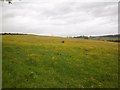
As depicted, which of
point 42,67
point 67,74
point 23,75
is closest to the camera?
point 23,75

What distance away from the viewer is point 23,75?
955 inches

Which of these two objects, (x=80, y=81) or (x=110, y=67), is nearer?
(x=80, y=81)

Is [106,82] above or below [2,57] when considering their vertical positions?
below

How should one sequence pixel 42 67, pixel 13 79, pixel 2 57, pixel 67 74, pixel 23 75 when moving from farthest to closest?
pixel 2 57 → pixel 42 67 → pixel 67 74 → pixel 23 75 → pixel 13 79

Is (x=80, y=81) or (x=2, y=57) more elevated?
(x=2, y=57)

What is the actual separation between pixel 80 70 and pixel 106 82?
445cm

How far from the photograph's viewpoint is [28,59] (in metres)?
31.9

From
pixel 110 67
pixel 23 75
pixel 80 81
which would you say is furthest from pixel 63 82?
pixel 110 67

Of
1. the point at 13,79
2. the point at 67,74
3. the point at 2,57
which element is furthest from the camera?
the point at 2,57

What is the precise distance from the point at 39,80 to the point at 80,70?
289 inches

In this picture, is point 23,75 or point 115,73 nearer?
point 23,75

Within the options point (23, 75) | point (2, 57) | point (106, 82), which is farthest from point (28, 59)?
point (106, 82)

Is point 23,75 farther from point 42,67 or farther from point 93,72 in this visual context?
point 93,72

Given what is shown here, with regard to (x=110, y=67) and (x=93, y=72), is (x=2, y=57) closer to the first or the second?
(x=93, y=72)
